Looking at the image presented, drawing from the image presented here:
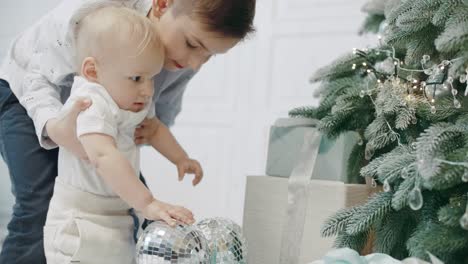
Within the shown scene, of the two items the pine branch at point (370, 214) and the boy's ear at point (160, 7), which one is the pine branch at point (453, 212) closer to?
the pine branch at point (370, 214)

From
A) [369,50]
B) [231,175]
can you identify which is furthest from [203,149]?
[369,50]

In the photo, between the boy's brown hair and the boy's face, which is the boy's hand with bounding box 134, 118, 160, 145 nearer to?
the boy's face

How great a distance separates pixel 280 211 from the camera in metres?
1.37

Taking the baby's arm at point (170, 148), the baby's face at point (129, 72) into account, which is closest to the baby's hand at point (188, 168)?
the baby's arm at point (170, 148)

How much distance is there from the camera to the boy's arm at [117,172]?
3.36 feet

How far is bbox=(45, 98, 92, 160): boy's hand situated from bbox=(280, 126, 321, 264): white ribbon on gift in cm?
43

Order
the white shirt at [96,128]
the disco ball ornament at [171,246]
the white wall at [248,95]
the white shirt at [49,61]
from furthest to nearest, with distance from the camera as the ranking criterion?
the white wall at [248,95], the white shirt at [49,61], the white shirt at [96,128], the disco ball ornament at [171,246]

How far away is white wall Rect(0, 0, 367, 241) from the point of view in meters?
2.18

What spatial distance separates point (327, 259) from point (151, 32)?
51cm

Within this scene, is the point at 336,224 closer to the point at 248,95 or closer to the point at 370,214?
the point at 370,214

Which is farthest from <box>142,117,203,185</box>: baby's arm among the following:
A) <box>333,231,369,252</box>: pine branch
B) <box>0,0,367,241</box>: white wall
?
<box>0,0,367,241</box>: white wall

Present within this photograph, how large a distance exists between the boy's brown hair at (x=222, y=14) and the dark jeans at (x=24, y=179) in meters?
0.39

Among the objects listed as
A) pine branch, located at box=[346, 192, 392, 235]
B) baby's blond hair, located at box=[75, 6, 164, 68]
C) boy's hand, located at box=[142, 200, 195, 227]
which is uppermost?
baby's blond hair, located at box=[75, 6, 164, 68]

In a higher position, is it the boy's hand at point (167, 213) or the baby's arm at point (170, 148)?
the baby's arm at point (170, 148)
